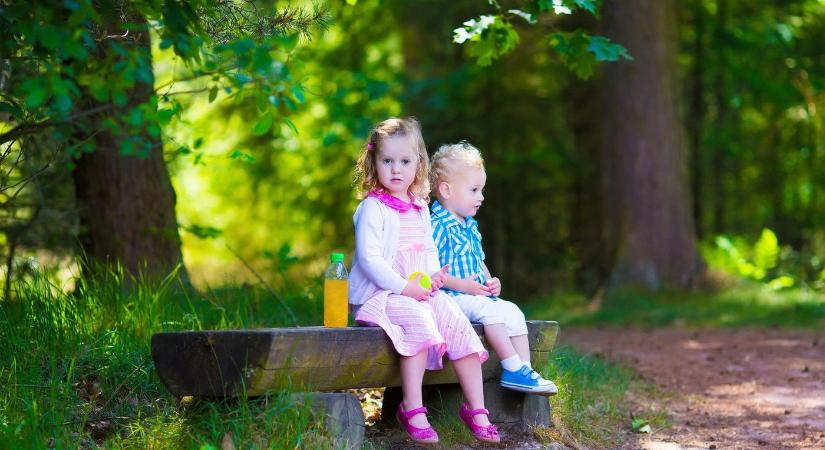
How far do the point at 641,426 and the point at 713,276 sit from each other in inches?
240

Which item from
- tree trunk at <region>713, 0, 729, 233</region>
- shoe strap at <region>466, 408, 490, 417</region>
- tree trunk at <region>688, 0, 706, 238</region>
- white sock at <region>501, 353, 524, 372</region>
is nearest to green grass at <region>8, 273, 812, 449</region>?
shoe strap at <region>466, 408, 490, 417</region>

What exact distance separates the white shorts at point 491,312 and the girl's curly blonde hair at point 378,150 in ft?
1.77

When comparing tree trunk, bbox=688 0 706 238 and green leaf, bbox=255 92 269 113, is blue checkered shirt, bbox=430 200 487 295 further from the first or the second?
tree trunk, bbox=688 0 706 238

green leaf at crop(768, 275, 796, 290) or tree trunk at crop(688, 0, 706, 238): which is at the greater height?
tree trunk at crop(688, 0, 706, 238)

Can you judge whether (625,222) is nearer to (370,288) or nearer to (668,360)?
(668,360)

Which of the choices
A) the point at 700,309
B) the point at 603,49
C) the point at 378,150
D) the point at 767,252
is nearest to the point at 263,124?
the point at 378,150

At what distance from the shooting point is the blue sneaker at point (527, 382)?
4559 mm

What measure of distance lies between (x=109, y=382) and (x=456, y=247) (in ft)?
5.74

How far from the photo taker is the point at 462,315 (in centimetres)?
446

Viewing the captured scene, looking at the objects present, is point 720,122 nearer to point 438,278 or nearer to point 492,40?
point 492,40

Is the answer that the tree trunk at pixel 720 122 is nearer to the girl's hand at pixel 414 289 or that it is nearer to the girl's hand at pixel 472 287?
the girl's hand at pixel 472 287

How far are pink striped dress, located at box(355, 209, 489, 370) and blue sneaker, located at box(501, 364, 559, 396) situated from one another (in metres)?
0.21

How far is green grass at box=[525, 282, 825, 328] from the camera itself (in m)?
9.78

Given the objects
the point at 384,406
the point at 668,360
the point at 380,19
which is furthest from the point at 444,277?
the point at 380,19
